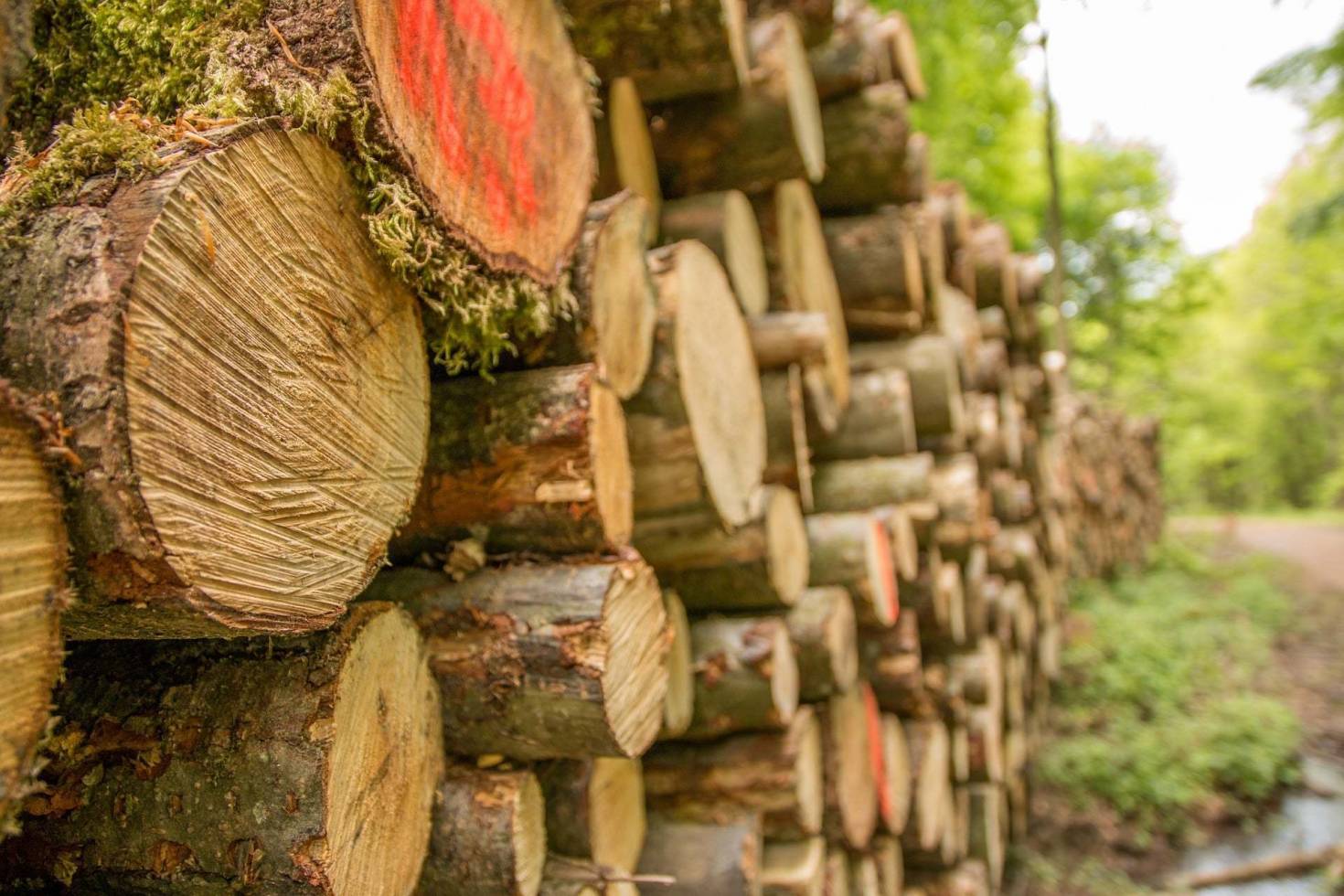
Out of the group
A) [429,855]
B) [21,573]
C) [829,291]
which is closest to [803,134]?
[829,291]

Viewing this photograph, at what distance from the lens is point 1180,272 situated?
48.9 feet

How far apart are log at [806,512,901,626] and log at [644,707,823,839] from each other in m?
0.55

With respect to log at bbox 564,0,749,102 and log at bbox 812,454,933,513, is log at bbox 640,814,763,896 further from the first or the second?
log at bbox 564,0,749,102

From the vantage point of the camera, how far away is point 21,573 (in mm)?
762

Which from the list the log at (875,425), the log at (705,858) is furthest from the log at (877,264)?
the log at (705,858)

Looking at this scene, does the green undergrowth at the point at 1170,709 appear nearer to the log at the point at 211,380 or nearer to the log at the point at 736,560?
the log at the point at 736,560

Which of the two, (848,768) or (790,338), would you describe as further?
(848,768)

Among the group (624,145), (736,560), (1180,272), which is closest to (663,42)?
(624,145)

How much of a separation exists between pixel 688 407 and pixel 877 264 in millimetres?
1905

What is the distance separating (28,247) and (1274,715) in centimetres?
787

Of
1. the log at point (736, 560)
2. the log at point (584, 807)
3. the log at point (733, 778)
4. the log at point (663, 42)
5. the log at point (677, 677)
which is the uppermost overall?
the log at point (663, 42)

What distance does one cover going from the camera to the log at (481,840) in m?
1.39

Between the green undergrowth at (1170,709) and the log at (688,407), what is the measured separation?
199 inches

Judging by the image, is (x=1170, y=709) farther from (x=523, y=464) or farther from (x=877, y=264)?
(x=523, y=464)
